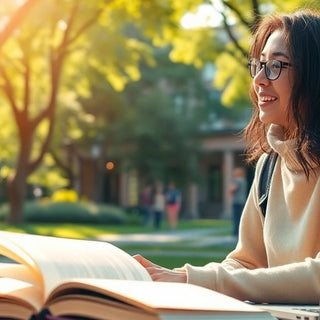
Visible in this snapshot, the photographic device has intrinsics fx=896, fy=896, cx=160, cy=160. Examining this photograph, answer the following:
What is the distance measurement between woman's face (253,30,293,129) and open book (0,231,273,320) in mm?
646

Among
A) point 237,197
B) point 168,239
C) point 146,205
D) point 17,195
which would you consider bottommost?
point 146,205

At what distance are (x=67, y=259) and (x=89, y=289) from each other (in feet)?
0.71

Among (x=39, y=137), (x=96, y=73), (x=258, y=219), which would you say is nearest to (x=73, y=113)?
(x=39, y=137)

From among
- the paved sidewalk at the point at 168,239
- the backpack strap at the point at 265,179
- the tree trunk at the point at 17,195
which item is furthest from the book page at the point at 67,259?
the tree trunk at the point at 17,195

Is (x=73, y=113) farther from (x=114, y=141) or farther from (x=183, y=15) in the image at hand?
A: (x=183, y=15)

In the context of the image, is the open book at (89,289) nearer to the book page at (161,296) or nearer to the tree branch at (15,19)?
the book page at (161,296)

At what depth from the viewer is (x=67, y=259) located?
174 cm

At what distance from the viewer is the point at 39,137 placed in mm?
38125

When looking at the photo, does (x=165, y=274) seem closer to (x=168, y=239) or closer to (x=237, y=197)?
(x=237, y=197)

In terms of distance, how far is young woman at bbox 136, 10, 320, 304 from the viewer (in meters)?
1.97

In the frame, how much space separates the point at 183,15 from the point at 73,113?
63.9 feet

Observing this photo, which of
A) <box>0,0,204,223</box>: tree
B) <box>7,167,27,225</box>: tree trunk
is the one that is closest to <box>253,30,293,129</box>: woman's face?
<box>0,0,204,223</box>: tree

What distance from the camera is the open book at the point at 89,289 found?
1.45m

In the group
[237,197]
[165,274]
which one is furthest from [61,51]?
[165,274]
